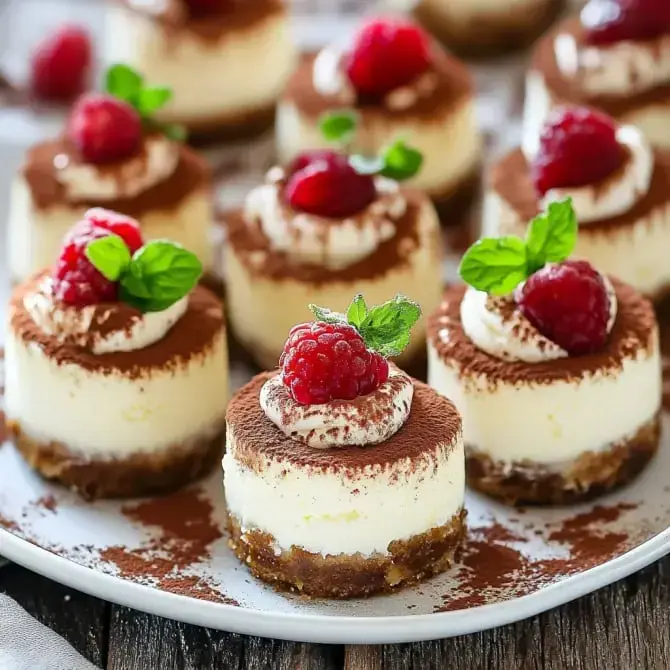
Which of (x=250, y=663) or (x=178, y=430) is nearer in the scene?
(x=250, y=663)

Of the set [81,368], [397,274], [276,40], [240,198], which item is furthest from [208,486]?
[276,40]

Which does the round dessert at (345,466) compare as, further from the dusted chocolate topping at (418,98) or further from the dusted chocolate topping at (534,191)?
the dusted chocolate topping at (418,98)

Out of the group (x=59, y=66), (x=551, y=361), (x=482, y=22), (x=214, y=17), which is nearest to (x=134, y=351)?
(x=551, y=361)

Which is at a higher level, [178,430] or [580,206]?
[580,206]

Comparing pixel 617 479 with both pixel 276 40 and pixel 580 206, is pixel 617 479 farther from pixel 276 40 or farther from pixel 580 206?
pixel 276 40

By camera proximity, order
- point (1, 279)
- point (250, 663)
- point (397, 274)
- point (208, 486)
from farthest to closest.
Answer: point (1, 279) < point (397, 274) < point (208, 486) < point (250, 663)

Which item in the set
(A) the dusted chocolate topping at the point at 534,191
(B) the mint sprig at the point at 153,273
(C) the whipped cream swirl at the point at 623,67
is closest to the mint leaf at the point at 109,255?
(B) the mint sprig at the point at 153,273
